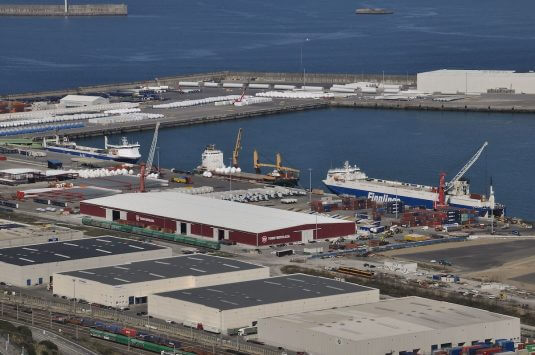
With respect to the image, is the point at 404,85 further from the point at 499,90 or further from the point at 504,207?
the point at 504,207

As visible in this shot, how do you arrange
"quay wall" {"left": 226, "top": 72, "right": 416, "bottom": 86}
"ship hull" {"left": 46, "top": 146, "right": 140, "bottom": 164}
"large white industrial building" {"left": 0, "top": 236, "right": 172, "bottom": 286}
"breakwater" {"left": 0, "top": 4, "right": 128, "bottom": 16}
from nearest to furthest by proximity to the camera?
"large white industrial building" {"left": 0, "top": 236, "right": 172, "bottom": 286} < "ship hull" {"left": 46, "top": 146, "right": 140, "bottom": 164} < "quay wall" {"left": 226, "top": 72, "right": 416, "bottom": 86} < "breakwater" {"left": 0, "top": 4, "right": 128, "bottom": 16}

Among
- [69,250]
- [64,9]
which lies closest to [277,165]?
[69,250]

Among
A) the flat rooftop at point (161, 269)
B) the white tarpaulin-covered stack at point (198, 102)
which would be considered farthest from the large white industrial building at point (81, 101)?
the flat rooftop at point (161, 269)

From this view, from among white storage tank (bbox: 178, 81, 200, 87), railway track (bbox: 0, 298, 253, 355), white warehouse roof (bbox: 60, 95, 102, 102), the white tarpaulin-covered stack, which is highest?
white storage tank (bbox: 178, 81, 200, 87)

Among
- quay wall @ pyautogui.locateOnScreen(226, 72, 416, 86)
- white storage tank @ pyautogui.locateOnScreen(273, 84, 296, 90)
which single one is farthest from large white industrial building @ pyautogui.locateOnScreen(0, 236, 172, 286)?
quay wall @ pyautogui.locateOnScreen(226, 72, 416, 86)

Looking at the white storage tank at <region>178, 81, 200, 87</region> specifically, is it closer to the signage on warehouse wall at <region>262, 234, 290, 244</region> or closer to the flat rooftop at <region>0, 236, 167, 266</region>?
the signage on warehouse wall at <region>262, 234, 290, 244</region>

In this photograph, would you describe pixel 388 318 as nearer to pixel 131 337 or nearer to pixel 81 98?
pixel 131 337

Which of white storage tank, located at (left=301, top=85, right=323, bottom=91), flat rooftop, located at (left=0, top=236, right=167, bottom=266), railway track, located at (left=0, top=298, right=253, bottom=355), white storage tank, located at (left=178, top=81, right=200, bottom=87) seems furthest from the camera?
white storage tank, located at (left=178, top=81, right=200, bottom=87)
